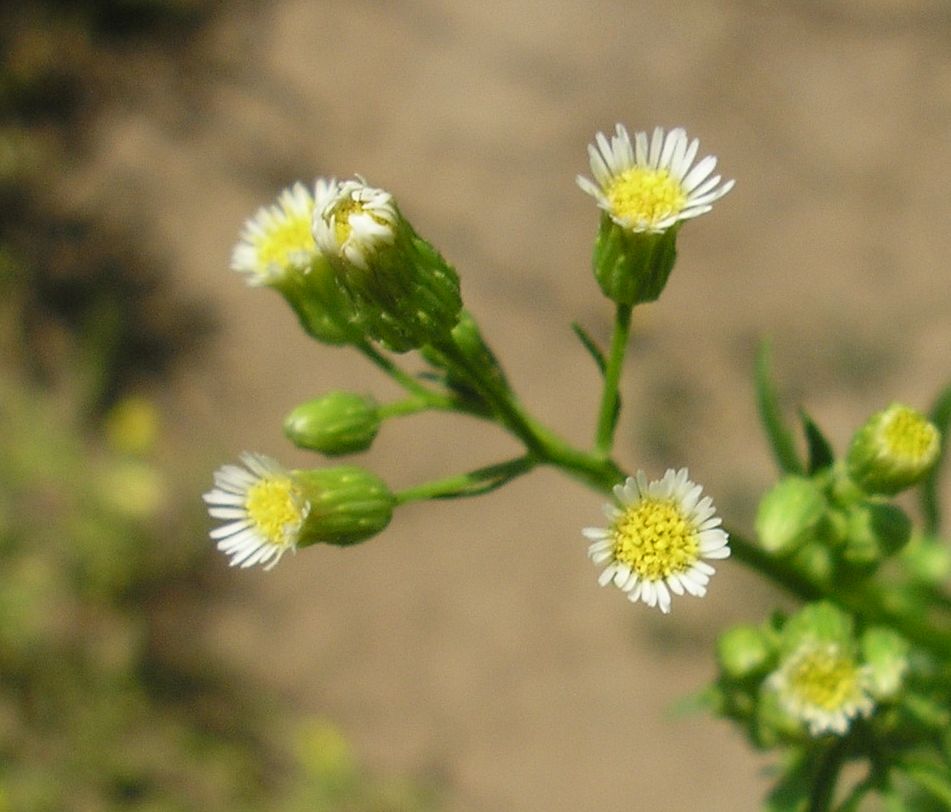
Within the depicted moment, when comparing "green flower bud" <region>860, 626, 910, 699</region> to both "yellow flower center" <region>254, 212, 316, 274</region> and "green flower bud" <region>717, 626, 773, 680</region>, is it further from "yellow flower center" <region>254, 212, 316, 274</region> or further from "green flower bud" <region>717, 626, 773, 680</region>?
"yellow flower center" <region>254, 212, 316, 274</region>

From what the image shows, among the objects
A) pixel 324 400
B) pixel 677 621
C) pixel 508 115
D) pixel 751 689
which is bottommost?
pixel 751 689

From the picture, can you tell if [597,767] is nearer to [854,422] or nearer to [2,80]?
[854,422]

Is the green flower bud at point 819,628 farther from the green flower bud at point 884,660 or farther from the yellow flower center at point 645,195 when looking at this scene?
the yellow flower center at point 645,195

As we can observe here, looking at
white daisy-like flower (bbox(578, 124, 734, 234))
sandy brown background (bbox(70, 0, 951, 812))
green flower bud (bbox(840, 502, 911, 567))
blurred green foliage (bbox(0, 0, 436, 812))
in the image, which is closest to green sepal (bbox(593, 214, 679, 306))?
white daisy-like flower (bbox(578, 124, 734, 234))

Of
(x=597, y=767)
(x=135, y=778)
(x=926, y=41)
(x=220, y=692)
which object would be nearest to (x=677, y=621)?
(x=597, y=767)

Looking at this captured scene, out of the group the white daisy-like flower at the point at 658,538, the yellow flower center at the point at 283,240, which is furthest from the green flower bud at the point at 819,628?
the yellow flower center at the point at 283,240

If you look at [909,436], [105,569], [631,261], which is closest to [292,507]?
[631,261]
